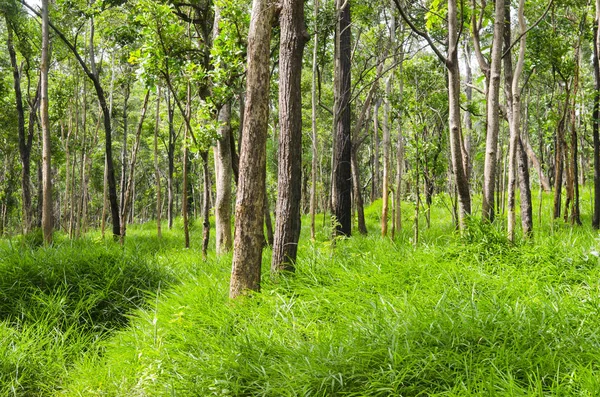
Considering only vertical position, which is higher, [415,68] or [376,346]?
[415,68]

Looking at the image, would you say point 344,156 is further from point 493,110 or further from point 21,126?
point 21,126

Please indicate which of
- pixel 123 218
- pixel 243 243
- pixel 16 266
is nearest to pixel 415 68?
pixel 123 218

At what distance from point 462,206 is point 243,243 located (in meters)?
2.69

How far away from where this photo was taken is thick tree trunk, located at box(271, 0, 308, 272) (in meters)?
4.49

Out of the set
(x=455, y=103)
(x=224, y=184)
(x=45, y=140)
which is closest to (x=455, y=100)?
(x=455, y=103)

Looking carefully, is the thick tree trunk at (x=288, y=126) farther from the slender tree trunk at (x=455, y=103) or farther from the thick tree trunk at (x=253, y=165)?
the slender tree trunk at (x=455, y=103)

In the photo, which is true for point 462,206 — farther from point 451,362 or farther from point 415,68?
A: point 415,68

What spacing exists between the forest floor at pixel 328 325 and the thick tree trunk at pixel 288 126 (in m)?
0.33

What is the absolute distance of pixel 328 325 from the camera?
11.1ft

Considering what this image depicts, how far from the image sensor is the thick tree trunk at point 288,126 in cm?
449

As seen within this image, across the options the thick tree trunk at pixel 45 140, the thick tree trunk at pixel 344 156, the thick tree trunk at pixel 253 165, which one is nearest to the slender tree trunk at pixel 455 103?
the thick tree trunk at pixel 253 165

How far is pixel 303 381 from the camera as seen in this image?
2.69 meters

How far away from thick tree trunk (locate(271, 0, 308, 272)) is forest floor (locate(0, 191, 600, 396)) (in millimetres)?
331

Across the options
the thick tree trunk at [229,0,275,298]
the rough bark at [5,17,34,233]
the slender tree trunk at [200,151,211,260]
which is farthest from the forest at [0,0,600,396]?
the rough bark at [5,17,34,233]
